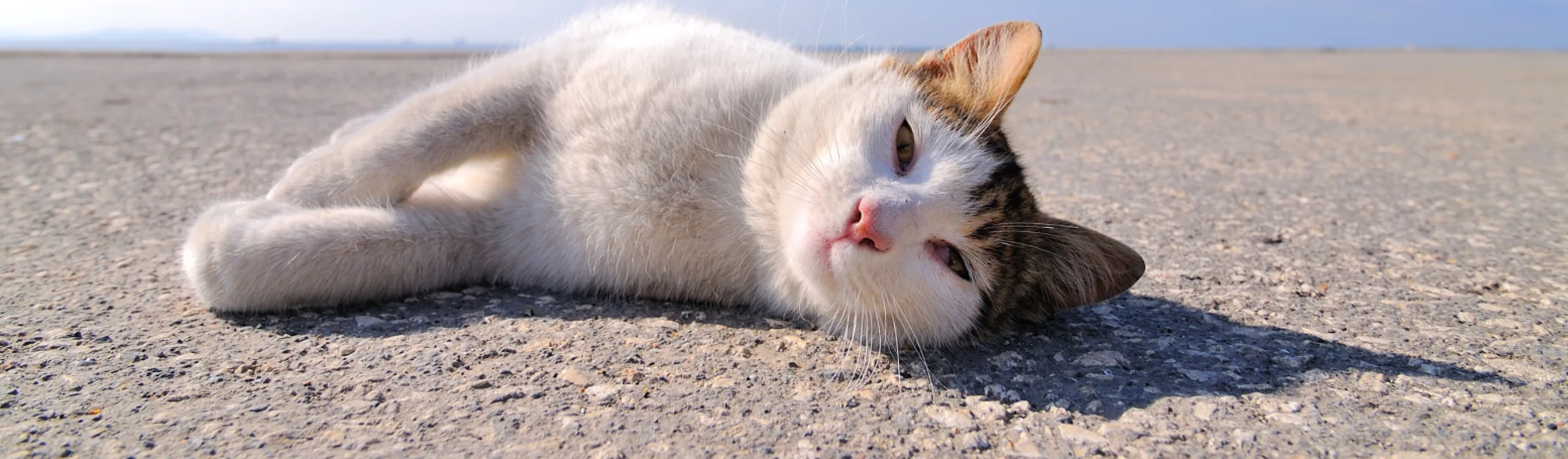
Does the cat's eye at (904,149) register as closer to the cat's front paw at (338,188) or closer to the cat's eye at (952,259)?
the cat's eye at (952,259)

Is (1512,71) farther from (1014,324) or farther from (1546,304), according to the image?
(1014,324)

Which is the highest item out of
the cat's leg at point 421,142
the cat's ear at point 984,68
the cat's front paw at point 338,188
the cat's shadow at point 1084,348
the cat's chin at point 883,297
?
the cat's ear at point 984,68

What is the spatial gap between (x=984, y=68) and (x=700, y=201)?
785mm

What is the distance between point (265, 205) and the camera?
7.09 ft

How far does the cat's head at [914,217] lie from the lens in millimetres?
1759

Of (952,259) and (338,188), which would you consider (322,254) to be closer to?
(338,188)

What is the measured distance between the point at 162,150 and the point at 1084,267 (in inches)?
174

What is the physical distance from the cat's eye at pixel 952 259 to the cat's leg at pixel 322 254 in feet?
3.91

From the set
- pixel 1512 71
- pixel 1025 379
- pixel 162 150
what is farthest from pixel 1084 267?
pixel 1512 71

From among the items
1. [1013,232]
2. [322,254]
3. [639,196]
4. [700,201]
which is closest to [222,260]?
[322,254]

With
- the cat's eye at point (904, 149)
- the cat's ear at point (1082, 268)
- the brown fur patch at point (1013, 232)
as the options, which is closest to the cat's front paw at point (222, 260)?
the cat's eye at point (904, 149)

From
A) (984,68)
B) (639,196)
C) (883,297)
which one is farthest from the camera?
(984,68)

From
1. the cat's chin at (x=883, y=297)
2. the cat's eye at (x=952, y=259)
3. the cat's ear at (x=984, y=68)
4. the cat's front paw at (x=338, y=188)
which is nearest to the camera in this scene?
the cat's chin at (x=883, y=297)

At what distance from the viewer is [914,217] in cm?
171
